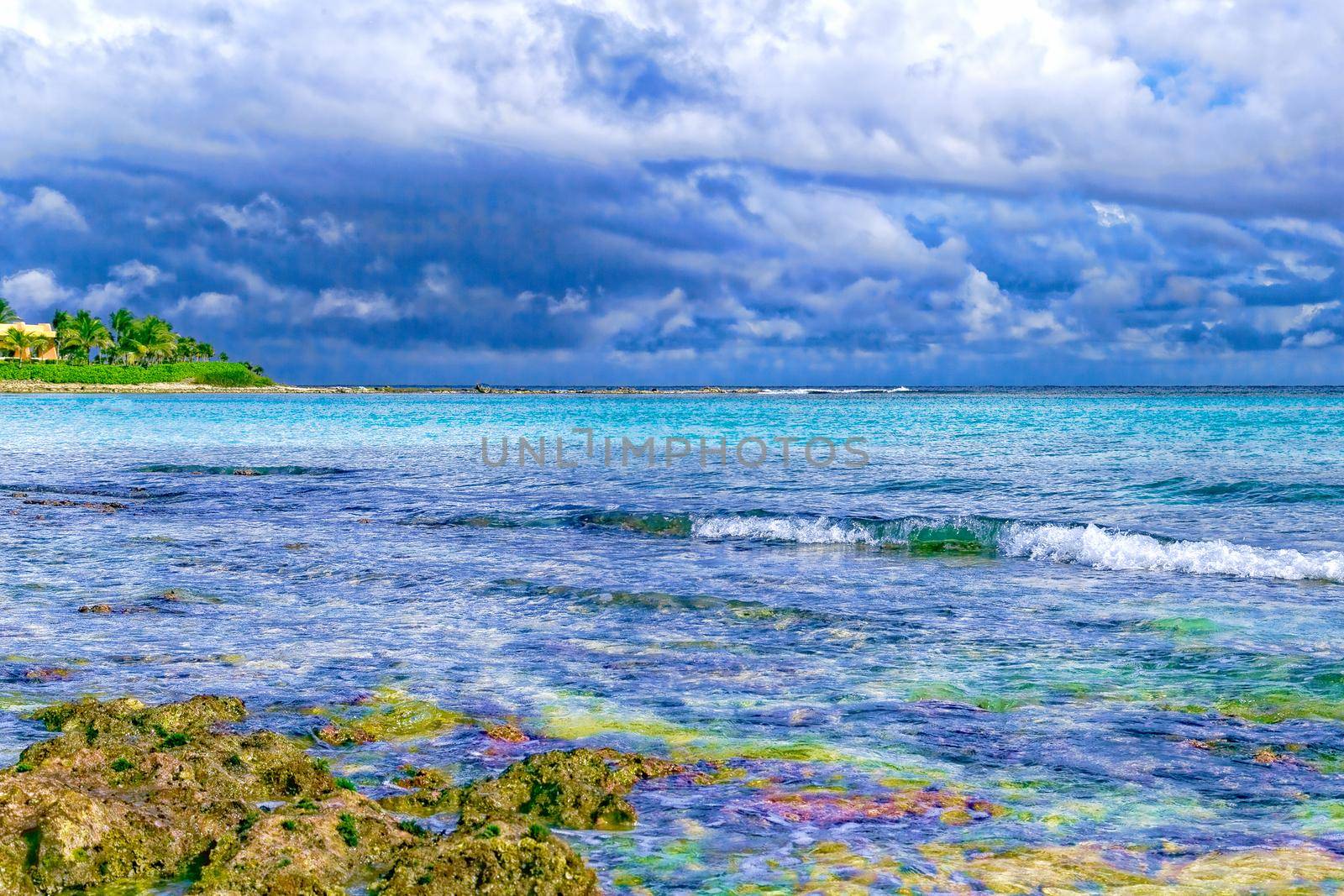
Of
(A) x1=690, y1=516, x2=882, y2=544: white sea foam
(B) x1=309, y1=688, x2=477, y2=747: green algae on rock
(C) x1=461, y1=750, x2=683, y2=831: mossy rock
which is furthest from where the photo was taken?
(A) x1=690, y1=516, x2=882, y2=544: white sea foam

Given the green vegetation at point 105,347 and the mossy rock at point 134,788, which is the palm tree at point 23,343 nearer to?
the green vegetation at point 105,347

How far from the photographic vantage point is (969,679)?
10227 millimetres

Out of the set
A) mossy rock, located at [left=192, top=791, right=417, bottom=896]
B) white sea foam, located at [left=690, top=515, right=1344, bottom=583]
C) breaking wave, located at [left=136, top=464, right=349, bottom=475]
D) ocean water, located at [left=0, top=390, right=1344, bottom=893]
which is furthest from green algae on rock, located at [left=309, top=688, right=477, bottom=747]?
breaking wave, located at [left=136, top=464, right=349, bottom=475]

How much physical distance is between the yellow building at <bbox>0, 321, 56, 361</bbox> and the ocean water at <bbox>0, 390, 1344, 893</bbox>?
15044 cm

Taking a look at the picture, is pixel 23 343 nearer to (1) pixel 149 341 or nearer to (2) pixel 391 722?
(1) pixel 149 341

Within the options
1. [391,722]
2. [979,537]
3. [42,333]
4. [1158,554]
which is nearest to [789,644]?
[391,722]

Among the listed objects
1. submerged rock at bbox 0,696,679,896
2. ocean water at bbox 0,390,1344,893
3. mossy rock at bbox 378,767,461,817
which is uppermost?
submerged rock at bbox 0,696,679,896

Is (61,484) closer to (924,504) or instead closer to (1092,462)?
(924,504)

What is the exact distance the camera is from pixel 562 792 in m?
6.79

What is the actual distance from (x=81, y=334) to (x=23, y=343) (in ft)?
25.2

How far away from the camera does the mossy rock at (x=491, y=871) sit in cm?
513

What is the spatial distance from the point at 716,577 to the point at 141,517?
14.1 m

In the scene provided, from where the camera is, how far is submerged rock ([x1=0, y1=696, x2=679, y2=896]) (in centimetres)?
529

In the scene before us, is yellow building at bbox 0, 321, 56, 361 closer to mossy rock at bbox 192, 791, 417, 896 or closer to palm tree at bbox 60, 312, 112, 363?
palm tree at bbox 60, 312, 112, 363
